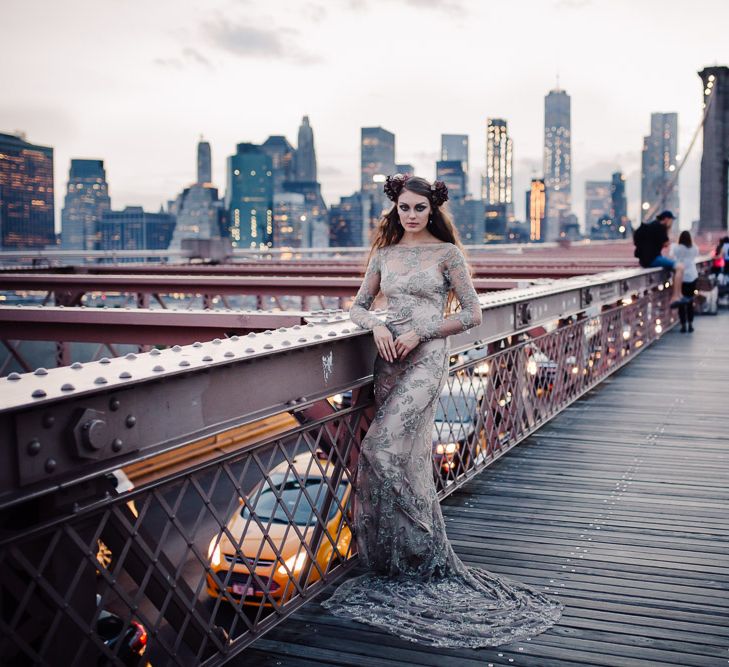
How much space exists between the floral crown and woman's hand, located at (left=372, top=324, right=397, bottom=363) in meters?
0.71

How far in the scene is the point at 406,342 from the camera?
3.94 m

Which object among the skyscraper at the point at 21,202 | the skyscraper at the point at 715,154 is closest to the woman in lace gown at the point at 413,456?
the skyscraper at the point at 715,154

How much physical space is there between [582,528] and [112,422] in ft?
10.7

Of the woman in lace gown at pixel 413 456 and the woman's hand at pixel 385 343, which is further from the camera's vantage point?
the woman's hand at pixel 385 343

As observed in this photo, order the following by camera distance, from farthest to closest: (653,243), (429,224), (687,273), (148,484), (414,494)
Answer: (687,273) < (653,243) < (429,224) < (414,494) < (148,484)

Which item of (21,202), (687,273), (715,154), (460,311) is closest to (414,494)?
(460,311)

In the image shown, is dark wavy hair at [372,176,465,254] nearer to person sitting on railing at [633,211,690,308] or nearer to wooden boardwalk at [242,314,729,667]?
wooden boardwalk at [242,314,729,667]

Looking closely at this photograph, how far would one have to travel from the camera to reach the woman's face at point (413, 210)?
4102 millimetres

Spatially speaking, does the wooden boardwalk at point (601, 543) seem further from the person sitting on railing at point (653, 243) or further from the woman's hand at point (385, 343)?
the person sitting on railing at point (653, 243)

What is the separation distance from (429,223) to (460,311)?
0.50m

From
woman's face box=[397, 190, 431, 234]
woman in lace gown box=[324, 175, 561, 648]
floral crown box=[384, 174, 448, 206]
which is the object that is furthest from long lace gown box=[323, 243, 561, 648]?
floral crown box=[384, 174, 448, 206]

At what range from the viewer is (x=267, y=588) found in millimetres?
3436

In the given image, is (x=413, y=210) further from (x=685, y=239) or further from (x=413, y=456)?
(x=685, y=239)

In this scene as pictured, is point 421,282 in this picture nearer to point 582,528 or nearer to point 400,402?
point 400,402
